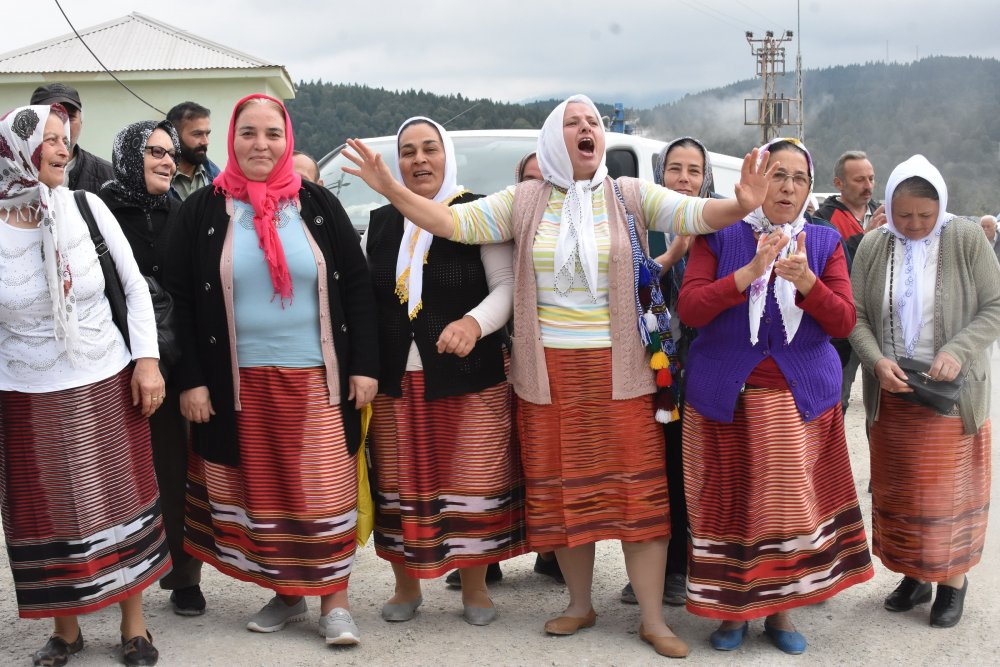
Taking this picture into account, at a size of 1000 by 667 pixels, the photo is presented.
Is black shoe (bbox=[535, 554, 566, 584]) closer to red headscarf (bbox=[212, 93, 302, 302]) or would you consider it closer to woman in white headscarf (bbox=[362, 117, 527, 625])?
woman in white headscarf (bbox=[362, 117, 527, 625])

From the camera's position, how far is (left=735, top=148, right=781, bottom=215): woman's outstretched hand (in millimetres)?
3291

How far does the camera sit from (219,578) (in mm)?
4582

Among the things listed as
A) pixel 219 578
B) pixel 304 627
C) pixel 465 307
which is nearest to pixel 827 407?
pixel 465 307

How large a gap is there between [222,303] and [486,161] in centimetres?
339

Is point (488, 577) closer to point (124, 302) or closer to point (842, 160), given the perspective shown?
point (124, 302)

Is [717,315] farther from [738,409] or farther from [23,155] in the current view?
[23,155]

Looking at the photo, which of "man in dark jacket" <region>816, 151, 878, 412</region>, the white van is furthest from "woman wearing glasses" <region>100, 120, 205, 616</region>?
"man in dark jacket" <region>816, 151, 878, 412</region>

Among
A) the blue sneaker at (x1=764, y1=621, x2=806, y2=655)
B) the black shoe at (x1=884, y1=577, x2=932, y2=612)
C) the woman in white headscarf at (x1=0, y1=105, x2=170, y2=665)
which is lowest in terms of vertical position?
the black shoe at (x1=884, y1=577, x2=932, y2=612)

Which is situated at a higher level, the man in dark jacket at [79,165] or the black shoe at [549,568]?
the man in dark jacket at [79,165]

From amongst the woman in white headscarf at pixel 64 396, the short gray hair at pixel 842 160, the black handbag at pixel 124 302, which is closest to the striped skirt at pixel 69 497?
the woman in white headscarf at pixel 64 396

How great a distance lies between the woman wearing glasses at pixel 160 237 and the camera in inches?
154

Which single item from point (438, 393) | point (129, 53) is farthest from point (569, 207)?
point (129, 53)

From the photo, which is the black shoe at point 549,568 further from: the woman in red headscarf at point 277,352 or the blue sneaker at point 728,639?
the woman in red headscarf at point 277,352

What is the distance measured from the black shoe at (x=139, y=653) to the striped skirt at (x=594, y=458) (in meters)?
1.54
